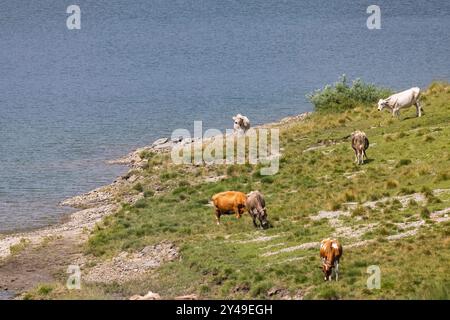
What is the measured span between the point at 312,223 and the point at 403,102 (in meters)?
17.7

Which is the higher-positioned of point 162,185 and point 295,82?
point 295,82

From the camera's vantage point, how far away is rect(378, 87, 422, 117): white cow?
50844 mm

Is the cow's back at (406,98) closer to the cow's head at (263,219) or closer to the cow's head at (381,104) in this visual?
the cow's head at (381,104)

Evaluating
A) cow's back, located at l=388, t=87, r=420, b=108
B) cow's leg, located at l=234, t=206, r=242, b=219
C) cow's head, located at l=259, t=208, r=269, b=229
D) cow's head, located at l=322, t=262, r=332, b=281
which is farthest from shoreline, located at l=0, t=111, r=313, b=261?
cow's head, located at l=322, t=262, r=332, b=281

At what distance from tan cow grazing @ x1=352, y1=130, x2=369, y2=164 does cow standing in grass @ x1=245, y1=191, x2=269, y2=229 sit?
9416 mm

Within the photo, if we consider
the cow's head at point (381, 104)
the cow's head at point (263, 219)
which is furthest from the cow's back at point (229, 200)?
the cow's head at point (381, 104)

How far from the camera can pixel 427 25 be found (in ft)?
446

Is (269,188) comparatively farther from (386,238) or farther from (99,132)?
(99,132)

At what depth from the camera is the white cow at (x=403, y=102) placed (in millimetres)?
50844

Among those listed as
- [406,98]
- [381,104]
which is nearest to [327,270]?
[406,98]

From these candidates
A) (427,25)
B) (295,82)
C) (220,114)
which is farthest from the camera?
(427,25)
